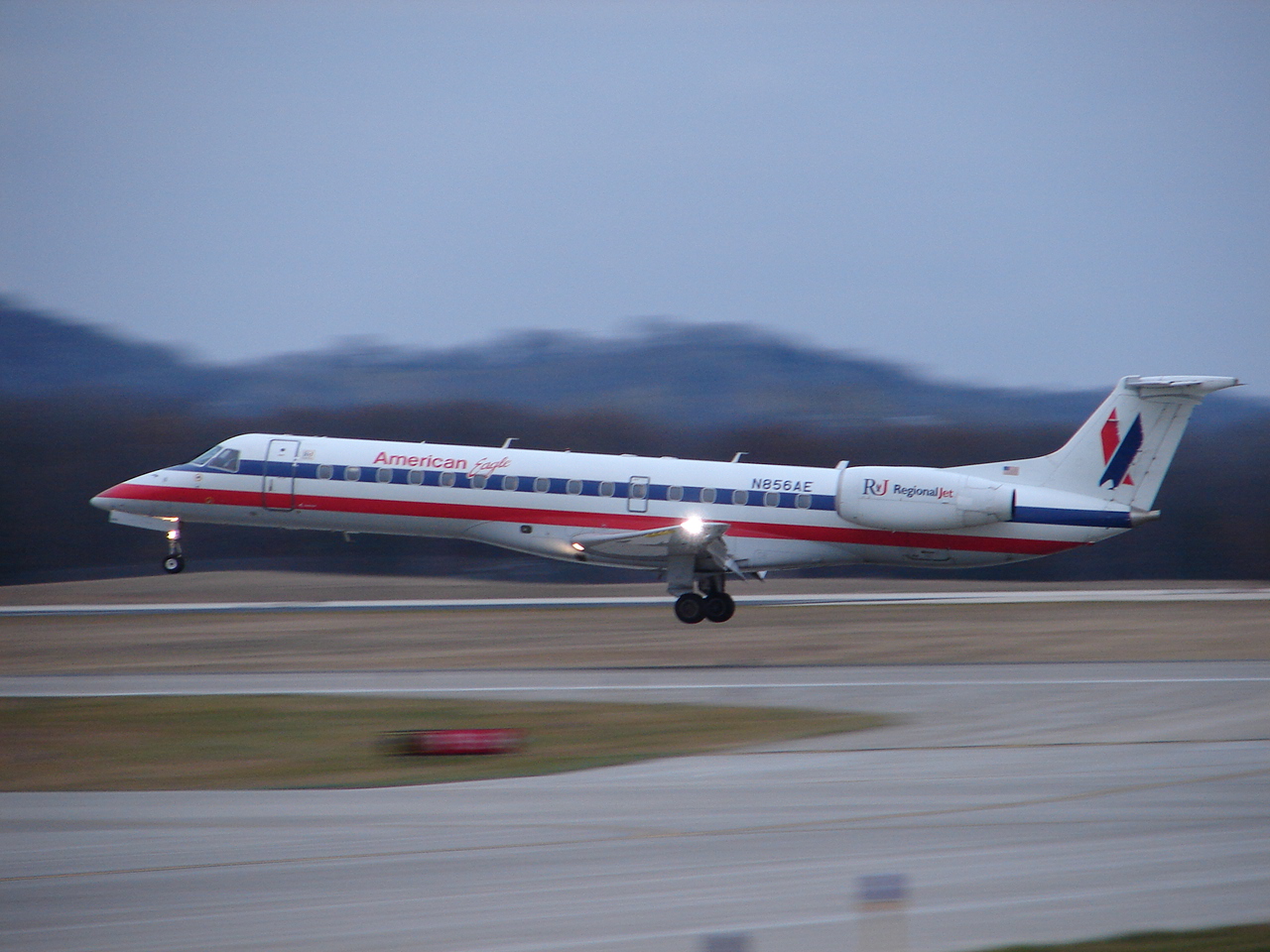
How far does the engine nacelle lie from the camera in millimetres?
24703

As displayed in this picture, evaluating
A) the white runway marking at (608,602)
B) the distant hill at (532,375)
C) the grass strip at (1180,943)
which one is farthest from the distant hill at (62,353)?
the grass strip at (1180,943)

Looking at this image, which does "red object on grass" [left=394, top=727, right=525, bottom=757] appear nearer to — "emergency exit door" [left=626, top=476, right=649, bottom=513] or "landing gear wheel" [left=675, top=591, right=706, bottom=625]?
"landing gear wheel" [left=675, top=591, right=706, bottom=625]

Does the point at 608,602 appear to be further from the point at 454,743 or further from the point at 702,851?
the point at 702,851

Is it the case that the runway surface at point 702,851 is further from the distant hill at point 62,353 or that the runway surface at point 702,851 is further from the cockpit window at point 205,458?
the distant hill at point 62,353

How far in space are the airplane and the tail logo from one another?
0.10 feet

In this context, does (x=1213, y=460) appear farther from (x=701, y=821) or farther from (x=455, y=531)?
(x=701, y=821)

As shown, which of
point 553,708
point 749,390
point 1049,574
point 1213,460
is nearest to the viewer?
point 553,708

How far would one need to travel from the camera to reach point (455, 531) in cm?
2633

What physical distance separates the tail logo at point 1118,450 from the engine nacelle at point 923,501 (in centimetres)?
214

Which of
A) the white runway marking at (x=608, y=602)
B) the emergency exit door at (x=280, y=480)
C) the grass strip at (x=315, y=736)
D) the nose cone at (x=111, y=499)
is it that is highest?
the emergency exit door at (x=280, y=480)

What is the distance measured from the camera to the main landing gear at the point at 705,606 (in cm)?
2464

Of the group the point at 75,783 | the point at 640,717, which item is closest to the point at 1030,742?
the point at 640,717

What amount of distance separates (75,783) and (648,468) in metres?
16.2

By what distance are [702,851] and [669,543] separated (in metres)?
16.0
